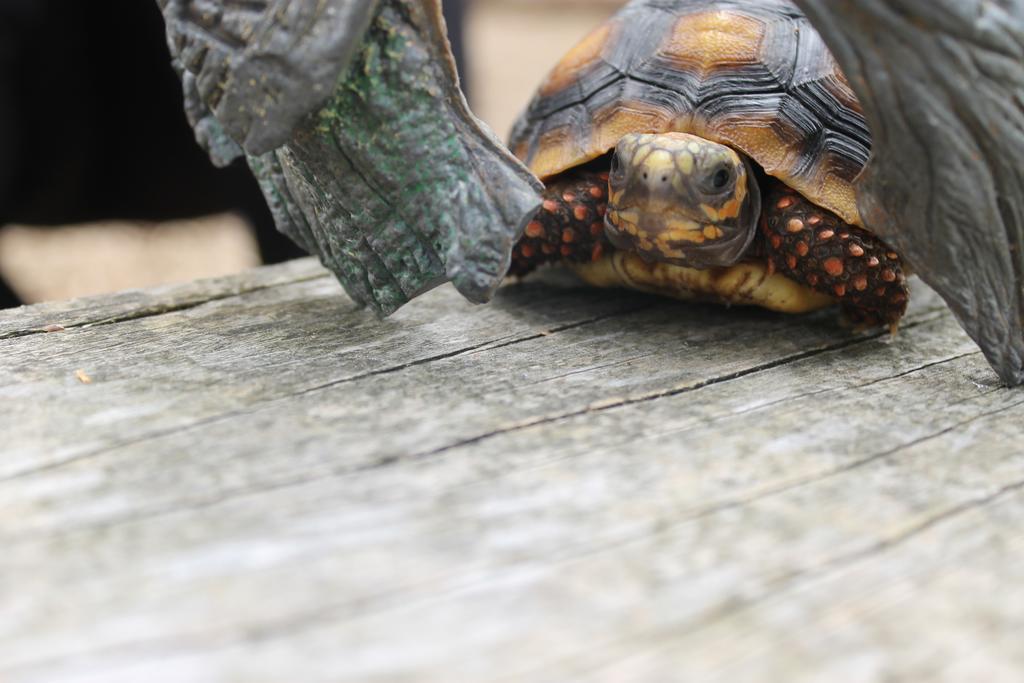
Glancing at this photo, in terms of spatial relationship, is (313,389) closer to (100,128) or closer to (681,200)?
(681,200)

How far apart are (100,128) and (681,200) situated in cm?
274

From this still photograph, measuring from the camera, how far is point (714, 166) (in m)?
1.66


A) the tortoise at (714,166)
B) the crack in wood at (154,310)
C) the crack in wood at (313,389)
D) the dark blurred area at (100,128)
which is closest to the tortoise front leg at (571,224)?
the tortoise at (714,166)

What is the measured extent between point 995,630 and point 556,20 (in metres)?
12.2

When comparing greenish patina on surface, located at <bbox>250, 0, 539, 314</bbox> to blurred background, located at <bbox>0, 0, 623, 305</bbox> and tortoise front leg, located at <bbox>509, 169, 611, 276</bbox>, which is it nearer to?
tortoise front leg, located at <bbox>509, 169, 611, 276</bbox>

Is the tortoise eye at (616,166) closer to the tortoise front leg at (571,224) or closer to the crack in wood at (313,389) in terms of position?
the tortoise front leg at (571,224)

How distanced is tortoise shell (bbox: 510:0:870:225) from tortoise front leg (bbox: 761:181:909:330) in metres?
0.04

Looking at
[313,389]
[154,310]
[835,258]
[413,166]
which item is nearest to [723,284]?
[835,258]

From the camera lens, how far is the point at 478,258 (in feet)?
4.70

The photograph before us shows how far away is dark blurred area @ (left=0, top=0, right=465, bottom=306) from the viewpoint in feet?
10.7

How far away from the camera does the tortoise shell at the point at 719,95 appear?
5.68 feet

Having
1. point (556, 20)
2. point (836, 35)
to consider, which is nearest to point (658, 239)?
point (836, 35)

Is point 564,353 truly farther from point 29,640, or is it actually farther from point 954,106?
point 29,640

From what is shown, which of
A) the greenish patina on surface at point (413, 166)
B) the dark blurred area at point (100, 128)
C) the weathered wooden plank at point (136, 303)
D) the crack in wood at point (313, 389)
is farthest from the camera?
the dark blurred area at point (100, 128)
